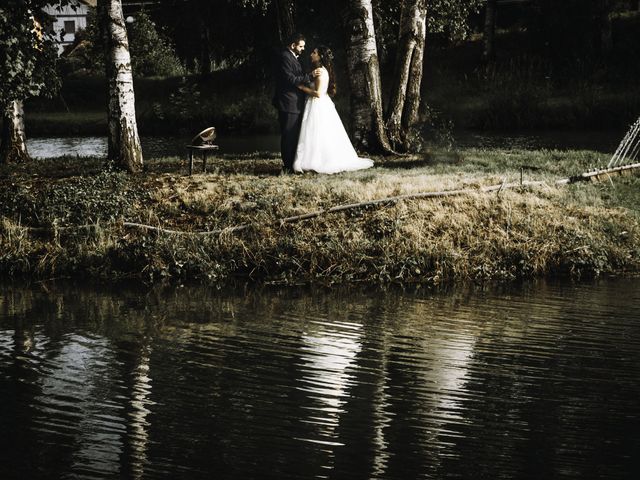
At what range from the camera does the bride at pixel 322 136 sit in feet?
54.4

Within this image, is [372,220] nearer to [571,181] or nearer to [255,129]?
[571,181]

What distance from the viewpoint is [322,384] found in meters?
8.35

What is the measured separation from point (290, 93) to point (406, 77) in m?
3.17

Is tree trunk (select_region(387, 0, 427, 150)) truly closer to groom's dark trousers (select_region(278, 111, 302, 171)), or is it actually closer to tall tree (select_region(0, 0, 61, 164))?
groom's dark trousers (select_region(278, 111, 302, 171))

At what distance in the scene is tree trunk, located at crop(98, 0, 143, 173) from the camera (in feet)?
52.5

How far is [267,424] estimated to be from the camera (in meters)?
7.31

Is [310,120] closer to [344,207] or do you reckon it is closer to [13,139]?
[344,207]

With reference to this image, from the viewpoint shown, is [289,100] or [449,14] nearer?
Answer: [289,100]

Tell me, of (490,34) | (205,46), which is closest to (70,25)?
(205,46)

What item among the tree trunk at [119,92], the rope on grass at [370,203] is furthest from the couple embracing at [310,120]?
the rope on grass at [370,203]

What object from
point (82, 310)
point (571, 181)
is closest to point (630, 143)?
point (571, 181)

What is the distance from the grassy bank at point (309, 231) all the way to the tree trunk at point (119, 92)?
3.36ft

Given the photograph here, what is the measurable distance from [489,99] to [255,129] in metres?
7.70

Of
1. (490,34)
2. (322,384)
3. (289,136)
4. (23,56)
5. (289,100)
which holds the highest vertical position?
(490,34)
